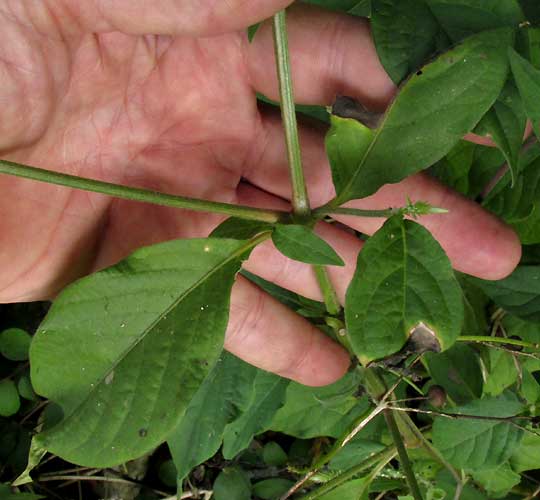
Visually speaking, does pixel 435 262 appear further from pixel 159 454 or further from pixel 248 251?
pixel 159 454

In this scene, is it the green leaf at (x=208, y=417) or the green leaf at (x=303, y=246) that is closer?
the green leaf at (x=303, y=246)

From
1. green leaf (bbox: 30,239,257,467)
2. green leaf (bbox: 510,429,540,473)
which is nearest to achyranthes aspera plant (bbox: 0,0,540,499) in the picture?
green leaf (bbox: 30,239,257,467)

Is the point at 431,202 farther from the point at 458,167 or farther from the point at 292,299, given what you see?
the point at 292,299

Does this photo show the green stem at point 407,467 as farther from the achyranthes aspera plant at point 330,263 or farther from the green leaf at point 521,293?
the green leaf at point 521,293

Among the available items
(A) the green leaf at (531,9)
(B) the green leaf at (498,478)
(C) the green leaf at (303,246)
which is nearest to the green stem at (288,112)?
(C) the green leaf at (303,246)

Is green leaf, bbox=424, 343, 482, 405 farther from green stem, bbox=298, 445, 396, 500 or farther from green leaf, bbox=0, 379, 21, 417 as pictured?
green leaf, bbox=0, 379, 21, 417

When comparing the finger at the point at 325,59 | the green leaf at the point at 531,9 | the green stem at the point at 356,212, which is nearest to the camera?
the green stem at the point at 356,212
